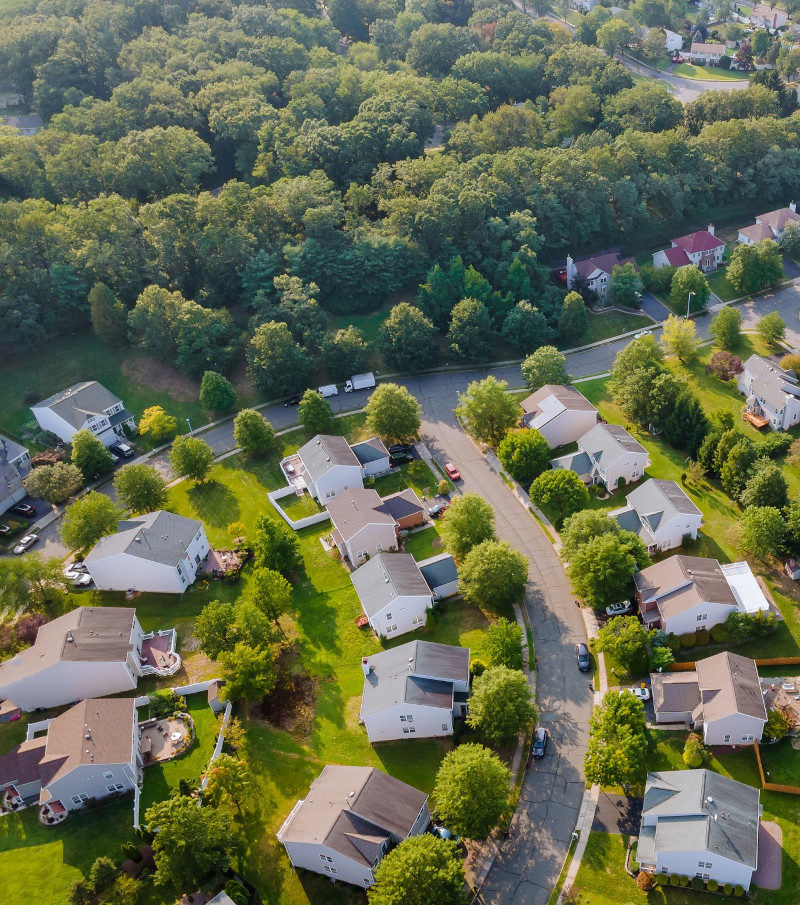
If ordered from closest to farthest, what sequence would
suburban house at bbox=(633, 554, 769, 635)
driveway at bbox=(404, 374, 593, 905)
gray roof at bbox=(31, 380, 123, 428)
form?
driveway at bbox=(404, 374, 593, 905)
suburban house at bbox=(633, 554, 769, 635)
gray roof at bbox=(31, 380, 123, 428)

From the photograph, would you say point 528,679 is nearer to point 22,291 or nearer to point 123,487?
point 123,487

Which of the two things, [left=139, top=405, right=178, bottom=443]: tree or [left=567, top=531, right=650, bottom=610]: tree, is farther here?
[left=139, top=405, right=178, bottom=443]: tree

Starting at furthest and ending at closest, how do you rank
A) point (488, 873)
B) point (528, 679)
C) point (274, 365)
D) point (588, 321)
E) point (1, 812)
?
1. point (588, 321)
2. point (274, 365)
3. point (528, 679)
4. point (1, 812)
5. point (488, 873)

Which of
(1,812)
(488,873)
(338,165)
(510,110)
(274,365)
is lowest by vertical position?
(1,812)

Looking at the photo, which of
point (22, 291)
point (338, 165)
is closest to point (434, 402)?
point (338, 165)

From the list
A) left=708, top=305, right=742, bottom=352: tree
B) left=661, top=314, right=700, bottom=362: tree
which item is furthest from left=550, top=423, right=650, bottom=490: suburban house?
left=708, top=305, right=742, bottom=352: tree

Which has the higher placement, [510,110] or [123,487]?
[510,110]

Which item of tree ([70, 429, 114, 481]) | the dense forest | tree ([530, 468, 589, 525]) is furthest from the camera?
the dense forest

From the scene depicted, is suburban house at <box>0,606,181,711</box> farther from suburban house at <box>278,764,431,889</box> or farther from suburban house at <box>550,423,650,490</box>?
suburban house at <box>550,423,650,490</box>
